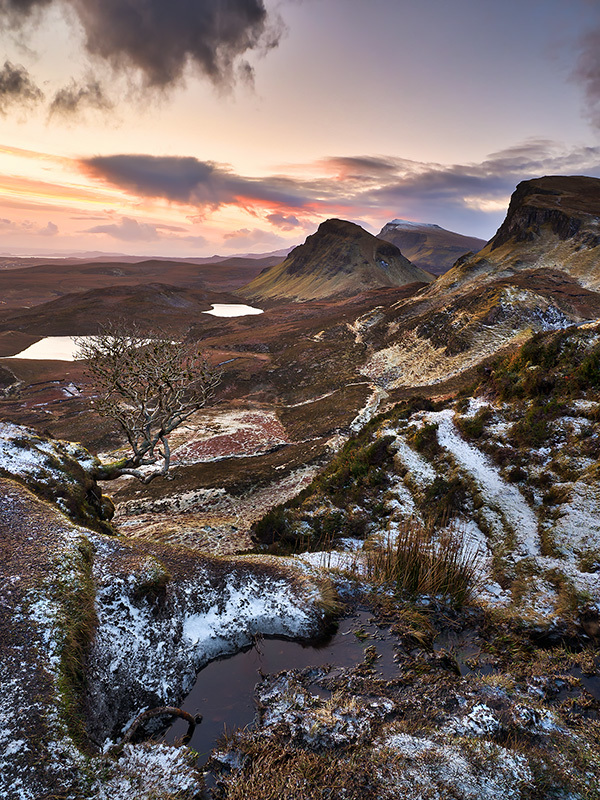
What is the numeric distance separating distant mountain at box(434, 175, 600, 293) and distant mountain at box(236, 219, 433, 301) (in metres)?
68.0

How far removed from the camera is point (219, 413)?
4338 centimetres

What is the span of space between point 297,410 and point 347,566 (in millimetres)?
30987

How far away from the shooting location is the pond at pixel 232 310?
131400mm

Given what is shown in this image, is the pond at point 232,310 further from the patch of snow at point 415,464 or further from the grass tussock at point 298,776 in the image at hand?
the grass tussock at point 298,776

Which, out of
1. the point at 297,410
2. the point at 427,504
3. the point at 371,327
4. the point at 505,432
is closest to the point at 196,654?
the point at 427,504

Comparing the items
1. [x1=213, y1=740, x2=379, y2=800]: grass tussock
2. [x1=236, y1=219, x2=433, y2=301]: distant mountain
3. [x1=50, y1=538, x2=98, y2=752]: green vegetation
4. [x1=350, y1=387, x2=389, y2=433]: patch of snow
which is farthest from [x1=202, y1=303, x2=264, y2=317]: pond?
[x1=213, y1=740, x2=379, y2=800]: grass tussock

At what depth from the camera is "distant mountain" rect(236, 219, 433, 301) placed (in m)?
150

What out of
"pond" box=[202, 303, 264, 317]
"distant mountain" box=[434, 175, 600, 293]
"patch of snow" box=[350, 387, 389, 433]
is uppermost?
"distant mountain" box=[434, 175, 600, 293]

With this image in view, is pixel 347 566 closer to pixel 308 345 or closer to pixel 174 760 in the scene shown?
pixel 174 760

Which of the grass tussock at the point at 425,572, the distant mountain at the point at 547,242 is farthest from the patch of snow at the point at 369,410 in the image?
the distant mountain at the point at 547,242

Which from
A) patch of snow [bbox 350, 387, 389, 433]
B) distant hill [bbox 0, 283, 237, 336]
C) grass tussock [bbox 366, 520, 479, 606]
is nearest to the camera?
grass tussock [bbox 366, 520, 479, 606]

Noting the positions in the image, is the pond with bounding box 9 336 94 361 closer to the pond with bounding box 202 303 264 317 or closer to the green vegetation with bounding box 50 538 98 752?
the pond with bounding box 202 303 264 317

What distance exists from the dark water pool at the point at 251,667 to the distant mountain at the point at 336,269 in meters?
139

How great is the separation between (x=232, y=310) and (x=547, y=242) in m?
102
